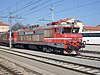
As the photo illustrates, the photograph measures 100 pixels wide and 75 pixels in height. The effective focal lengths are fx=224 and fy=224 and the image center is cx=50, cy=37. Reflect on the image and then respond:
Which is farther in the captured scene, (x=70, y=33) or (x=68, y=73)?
(x=70, y=33)

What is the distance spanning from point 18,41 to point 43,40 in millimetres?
11500

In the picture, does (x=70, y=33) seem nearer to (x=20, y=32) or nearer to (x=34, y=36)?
(x=34, y=36)

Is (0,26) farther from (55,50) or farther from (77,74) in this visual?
(77,74)

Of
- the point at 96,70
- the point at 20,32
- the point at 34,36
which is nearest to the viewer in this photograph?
the point at 96,70

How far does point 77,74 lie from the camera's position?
41.0 feet

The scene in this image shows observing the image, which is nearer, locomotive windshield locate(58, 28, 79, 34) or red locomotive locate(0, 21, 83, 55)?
red locomotive locate(0, 21, 83, 55)

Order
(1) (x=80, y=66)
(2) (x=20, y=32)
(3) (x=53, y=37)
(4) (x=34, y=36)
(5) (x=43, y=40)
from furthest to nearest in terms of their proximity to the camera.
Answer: (2) (x=20, y=32), (4) (x=34, y=36), (5) (x=43, y=40), (3) (x=53, y=37), (1) (x=80, y=66)

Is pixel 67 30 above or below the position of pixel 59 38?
above

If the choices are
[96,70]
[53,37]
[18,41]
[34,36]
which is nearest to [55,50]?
[53,37]

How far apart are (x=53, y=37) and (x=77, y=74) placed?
1210 centimetres

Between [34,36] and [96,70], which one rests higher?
[34,36]

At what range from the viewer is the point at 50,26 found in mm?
25219

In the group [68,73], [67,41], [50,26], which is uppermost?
[50,26]

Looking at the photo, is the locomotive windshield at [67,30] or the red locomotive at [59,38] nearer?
the red locomotive at [59,38]
